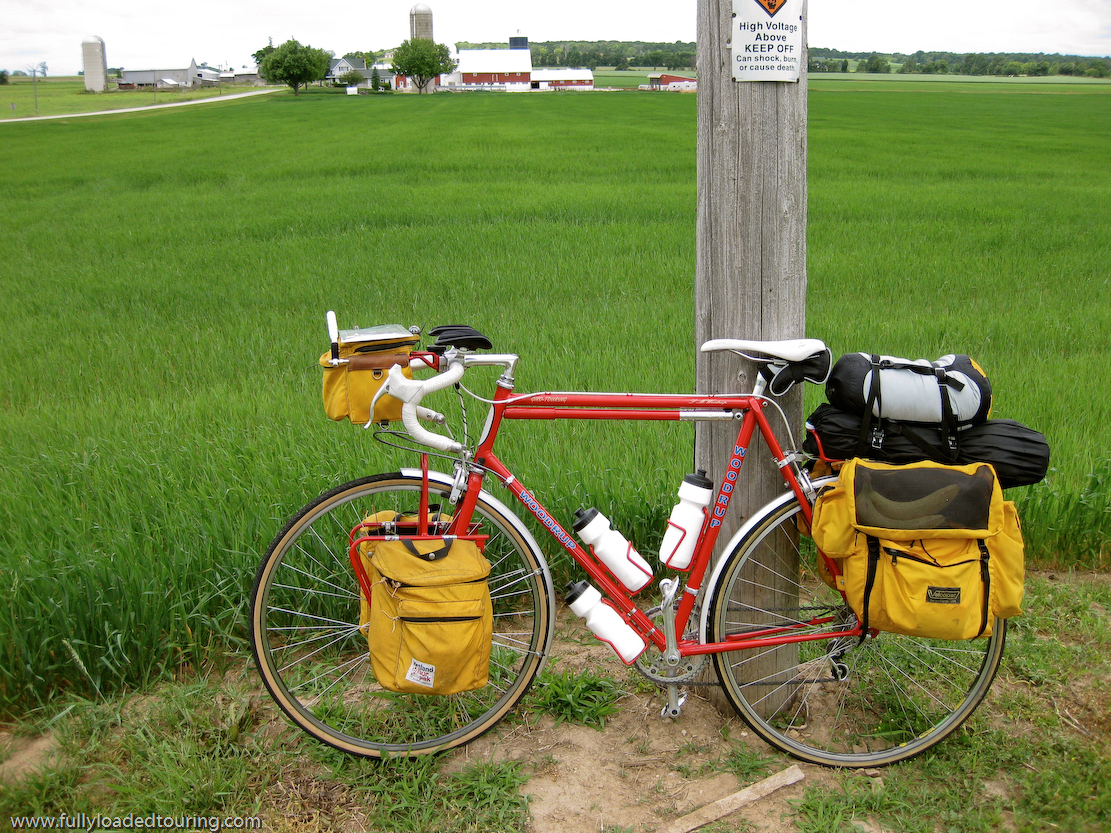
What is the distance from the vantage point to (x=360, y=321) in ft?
22.0

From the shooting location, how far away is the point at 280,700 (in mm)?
2373

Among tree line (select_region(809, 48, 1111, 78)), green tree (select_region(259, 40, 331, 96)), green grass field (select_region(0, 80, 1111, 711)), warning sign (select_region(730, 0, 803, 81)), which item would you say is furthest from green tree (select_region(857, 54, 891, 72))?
warning sign (select_region(730, 0, 803, 81))

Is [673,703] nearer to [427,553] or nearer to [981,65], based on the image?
[427,553]

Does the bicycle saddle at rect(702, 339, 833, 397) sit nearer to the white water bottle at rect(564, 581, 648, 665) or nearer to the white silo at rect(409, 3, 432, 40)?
the white water bottle at rect(564, 581, 648, 665)

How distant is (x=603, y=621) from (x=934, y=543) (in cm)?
93

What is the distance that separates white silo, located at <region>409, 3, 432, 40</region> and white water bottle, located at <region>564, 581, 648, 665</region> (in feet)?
416

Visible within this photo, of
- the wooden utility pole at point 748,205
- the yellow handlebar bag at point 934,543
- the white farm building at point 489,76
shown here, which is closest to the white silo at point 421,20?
the white farm building at point 489,76

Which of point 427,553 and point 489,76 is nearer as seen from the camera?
point 427,553

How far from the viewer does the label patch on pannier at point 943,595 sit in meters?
2.07

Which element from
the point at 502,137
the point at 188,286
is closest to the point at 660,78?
the point at 502,137

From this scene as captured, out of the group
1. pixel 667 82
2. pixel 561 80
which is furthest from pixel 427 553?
pixel 561 80

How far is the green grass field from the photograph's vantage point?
3010 mm

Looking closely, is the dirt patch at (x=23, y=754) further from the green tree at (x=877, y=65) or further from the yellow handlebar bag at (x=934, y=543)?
the green tree at (x=877, y=65)

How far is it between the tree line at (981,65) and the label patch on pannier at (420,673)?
11125 centimetres
